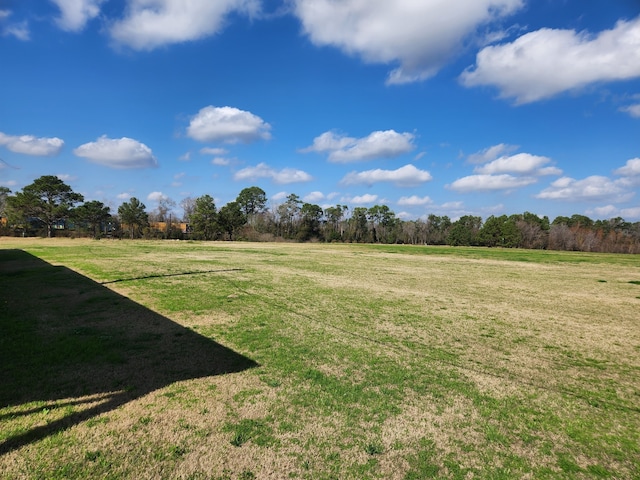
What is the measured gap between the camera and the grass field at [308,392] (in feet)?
10.5

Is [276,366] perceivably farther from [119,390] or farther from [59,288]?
[59,288]

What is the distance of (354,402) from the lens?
14.4 ft

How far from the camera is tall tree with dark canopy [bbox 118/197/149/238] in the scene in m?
65.3

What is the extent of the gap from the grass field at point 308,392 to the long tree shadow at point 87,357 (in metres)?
0.03

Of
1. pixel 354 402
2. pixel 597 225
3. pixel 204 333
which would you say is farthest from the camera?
pixel 597 225

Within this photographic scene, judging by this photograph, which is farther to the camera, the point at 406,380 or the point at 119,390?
the point at 406,380

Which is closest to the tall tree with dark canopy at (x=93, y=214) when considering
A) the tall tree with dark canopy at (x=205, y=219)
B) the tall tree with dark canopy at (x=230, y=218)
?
the tall tree with dark canopy at (x=205, y=219)

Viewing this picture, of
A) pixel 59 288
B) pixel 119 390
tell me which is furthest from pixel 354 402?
pixel 59 288

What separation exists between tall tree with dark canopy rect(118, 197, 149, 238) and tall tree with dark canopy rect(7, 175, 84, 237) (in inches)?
355

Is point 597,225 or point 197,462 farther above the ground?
point 597,225

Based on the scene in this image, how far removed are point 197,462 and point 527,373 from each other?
5484 mm

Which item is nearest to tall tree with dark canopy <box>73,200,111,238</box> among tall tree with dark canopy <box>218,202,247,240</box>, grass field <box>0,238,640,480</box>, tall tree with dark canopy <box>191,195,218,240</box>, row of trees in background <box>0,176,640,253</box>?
row of trees in background <box>0,176,640,253</box>

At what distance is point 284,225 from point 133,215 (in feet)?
123

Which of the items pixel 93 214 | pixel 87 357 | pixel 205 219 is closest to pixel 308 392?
pixel 87 357
